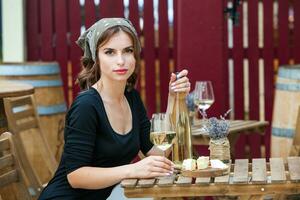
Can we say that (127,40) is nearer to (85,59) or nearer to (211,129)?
(85,59)

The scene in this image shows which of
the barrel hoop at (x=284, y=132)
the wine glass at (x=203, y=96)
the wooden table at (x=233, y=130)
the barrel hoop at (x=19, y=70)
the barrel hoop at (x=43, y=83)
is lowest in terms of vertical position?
the barrel hoop at (x=284, y=132)

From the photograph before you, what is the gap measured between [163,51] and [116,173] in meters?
3.57

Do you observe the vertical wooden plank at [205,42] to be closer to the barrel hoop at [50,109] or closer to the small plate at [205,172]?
the barrel hoop at [50,109]

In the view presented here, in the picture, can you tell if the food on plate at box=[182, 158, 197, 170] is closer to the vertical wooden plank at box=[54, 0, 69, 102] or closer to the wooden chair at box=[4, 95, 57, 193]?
the wooden chair at box=[4, 95, 57, 193]

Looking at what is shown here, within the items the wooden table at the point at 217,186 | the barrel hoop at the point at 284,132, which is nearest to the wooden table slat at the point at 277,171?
the wooden table at the point at 217,186

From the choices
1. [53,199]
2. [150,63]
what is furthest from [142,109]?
[150,63]

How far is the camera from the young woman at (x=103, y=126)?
282 centimetres

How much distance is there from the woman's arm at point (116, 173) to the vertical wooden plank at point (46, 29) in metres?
3.59

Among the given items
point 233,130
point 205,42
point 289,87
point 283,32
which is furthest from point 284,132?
point 283,32

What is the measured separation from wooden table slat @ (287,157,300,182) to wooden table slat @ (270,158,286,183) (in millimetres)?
28

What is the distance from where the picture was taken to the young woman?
2818 mm

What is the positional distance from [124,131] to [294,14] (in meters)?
3.54

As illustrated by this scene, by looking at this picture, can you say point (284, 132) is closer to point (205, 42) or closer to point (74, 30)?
point (205, 42)

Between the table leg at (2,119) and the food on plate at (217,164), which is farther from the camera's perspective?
the table leg at (2,119)
